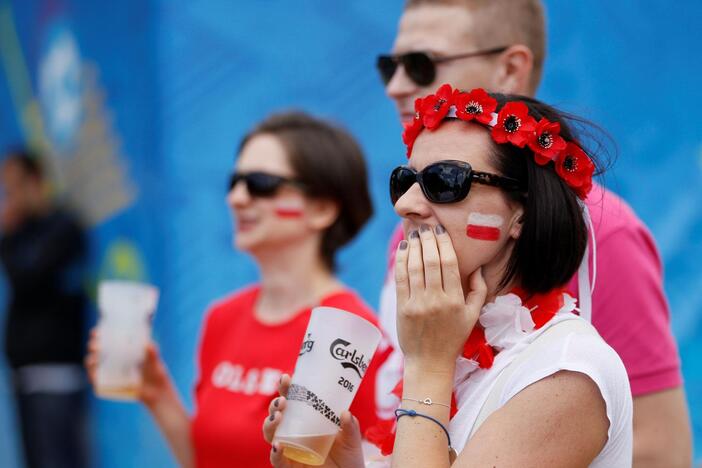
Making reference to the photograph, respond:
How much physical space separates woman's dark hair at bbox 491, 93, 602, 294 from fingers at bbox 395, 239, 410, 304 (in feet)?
0.70

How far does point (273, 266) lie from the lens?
3465mm

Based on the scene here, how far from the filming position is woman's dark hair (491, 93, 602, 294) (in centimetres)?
198

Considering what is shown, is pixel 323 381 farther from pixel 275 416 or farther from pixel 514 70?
pixel 514 70

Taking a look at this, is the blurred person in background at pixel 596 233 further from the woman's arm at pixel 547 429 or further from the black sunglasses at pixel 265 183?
the woman's arm at pixel 547 429

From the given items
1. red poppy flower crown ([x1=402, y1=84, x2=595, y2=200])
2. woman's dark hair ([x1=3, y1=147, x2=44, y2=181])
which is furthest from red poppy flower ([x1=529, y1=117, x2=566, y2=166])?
woman's dark hair ([x1=3, y1=147, x2=44, y2=181])

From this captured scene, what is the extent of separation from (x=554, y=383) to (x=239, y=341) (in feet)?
5.74

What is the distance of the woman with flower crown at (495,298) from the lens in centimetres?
179

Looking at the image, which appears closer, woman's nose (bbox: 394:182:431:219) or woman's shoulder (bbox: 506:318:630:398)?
woman's shoulder (bbox: 506:318:630:398)

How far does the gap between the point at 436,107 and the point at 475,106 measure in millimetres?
97

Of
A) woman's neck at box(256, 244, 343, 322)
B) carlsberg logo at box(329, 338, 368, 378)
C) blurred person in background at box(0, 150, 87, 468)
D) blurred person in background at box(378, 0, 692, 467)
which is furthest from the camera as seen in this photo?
blurred person in background at box(0, 150, 87, 468)

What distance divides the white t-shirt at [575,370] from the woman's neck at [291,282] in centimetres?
146

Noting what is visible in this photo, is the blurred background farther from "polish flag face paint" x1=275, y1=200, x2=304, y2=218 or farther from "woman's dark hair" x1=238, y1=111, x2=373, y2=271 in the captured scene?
"polish flag face paint" x1=275, y1=200, x2=304, y2=218

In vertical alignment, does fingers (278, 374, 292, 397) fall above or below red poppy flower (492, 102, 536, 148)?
below

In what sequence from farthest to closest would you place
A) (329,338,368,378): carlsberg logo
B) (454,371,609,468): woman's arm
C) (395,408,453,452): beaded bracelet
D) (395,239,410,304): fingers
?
(329,338,368,378): carlsberg logo < (395,239,410,304): fingers < (395,408,453,452): beaded bracelet < (454,371,609,468): woman's arm
